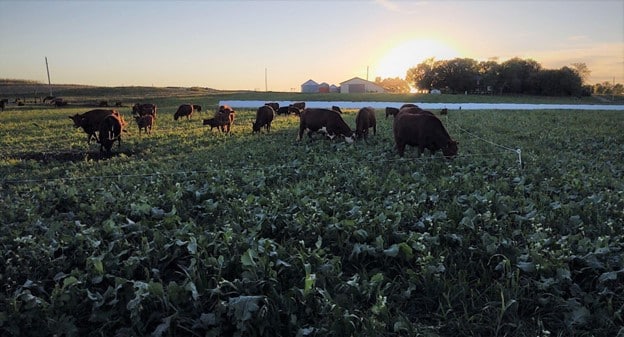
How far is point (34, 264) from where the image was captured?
530 cm

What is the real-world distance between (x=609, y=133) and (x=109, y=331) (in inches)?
895

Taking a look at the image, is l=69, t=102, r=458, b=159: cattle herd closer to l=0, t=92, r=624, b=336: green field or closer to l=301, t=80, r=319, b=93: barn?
l=0, t=92, r=624, b=336: green field

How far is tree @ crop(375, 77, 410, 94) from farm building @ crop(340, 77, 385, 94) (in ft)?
11.7

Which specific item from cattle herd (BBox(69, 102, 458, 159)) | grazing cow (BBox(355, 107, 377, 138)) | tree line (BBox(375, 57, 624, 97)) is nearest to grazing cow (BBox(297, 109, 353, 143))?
cattle herd (BBox(69, 102, 458, 159))

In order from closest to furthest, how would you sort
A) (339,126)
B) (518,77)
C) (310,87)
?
(339,126)
(518,77)
(310,87)

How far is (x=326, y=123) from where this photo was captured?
58.6 ft

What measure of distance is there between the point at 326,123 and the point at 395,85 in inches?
4447

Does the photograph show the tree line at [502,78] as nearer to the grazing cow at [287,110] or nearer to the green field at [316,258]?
the grazing cow at [287,110]

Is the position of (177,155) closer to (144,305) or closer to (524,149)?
(144,305)

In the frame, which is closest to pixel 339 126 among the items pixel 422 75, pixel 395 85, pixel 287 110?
pixel 287 110

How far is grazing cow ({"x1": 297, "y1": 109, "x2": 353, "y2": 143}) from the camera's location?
57.9ft

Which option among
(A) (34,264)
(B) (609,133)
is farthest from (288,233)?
(B) (609,133)

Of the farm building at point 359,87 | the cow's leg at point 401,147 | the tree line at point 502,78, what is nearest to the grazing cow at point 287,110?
the cow's leg at point 401,147

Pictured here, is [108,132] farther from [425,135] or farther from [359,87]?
[359,87]
